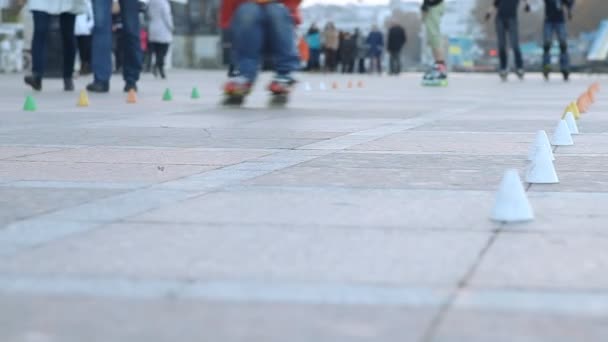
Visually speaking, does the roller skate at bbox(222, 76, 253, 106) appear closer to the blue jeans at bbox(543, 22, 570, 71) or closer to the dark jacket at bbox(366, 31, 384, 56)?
the blue jeans at bbox(543, 22, 570, 71)

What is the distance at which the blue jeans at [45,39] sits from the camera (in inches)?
540

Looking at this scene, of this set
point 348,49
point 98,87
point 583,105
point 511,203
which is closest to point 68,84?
point 98,87

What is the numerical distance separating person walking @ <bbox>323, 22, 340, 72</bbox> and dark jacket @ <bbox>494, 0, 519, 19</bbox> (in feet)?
57.3

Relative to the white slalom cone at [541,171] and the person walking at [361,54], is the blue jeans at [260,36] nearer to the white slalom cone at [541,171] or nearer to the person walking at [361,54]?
the white slalom cone at [541,171]

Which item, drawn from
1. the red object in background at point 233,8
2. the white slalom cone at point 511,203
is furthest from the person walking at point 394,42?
the white slalom cone at point 511,203

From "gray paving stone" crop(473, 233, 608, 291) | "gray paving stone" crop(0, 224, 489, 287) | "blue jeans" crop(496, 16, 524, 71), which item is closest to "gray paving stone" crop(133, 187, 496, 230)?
"gray paving stone" crop(0, 224, 489, 287)

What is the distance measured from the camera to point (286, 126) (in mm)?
8414

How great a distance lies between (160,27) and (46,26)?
1038 cm

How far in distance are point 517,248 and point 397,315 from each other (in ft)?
2.95

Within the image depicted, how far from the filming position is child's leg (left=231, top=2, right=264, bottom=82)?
35.7ft

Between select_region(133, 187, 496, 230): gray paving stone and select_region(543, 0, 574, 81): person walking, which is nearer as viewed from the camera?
select_region(133, 187, 496, 230): gray paving stone

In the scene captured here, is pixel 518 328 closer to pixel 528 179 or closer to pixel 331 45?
pixel 528 179

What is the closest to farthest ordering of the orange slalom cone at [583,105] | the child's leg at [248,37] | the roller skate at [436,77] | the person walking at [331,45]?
the orange slalom cone at [583,105] < the child's leg at [248,37] < the roller skate at [436,77] < the person walking at [331,45]

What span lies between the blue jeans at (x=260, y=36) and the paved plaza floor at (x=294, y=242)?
3736 millimetres
